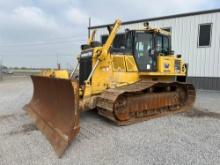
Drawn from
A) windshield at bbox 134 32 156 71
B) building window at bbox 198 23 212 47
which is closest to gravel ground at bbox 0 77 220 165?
windshield at bbox 134 32 156 71

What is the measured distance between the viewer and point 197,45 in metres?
13.5

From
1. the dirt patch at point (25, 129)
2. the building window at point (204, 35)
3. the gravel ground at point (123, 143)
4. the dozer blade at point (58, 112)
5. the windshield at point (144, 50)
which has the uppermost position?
the building window at point (204, 35)

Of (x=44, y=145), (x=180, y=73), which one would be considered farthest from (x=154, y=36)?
(x=44, y=145)

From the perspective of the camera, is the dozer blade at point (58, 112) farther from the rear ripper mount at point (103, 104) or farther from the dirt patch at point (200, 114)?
the dirt patch at point (200, 114)

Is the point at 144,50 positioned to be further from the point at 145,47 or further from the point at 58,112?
the point at 58,112

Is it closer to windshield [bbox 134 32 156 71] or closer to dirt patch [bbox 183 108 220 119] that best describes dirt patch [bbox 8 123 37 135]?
windshield [bbox 134 32 156 71]

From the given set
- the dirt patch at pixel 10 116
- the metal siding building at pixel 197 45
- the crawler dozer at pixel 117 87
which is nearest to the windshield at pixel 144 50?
the crawler dozer at pixel 117 87

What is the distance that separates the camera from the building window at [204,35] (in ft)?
42.8

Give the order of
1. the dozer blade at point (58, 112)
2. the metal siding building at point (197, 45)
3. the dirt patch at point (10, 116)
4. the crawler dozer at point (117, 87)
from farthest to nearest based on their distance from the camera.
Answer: the metal siding building at point (197, 45), the dirt patch at point (10, 116), the crawler dozer at point (117, 87), the dozer blade at point (58, 112)

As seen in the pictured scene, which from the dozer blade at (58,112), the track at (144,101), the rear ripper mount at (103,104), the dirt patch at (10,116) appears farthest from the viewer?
the dirt patch at (10,116)

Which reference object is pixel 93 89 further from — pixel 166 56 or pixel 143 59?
pixel 166 56

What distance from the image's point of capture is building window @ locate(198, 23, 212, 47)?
1304 centimetres

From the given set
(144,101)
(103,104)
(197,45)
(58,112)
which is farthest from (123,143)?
(197,45)

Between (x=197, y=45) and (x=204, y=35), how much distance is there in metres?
0.67
